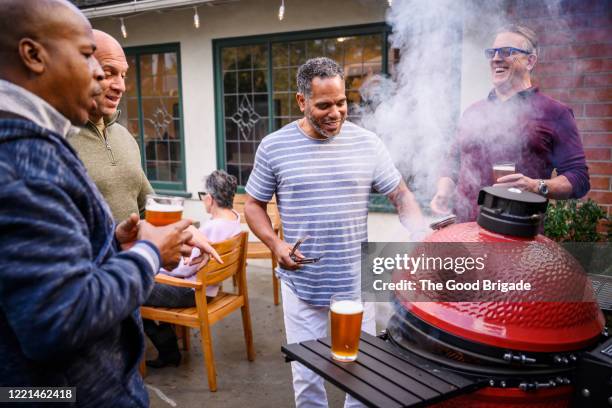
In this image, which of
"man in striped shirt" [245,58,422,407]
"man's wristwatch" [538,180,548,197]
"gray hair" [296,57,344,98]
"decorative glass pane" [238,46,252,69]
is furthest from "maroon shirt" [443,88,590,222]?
"decorative glass pane" [238,46,252,69]

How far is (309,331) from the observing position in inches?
108

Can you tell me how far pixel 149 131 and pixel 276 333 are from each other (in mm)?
4898

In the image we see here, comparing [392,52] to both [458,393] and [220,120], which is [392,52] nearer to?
[220,120]

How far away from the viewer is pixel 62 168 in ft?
3.65

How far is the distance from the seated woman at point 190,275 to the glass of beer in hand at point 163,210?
1.75 m

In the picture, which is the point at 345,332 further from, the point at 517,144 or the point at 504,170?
the point at 517,144

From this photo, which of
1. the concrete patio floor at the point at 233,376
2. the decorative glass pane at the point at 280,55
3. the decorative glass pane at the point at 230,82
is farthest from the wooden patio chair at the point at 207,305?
the decorative glass pane at the point at 230,82

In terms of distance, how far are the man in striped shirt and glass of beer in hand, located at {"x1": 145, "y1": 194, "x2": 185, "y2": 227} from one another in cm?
85

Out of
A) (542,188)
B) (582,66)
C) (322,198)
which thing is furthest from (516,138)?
(582,66)

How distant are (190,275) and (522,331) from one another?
281 cm

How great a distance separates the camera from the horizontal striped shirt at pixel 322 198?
2.64 m

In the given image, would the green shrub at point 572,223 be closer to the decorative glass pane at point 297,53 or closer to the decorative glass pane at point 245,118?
the decorative glass pane at point 297,53

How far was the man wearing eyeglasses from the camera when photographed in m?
2.69

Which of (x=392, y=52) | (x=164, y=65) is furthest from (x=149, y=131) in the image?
(x=392, y=52)
